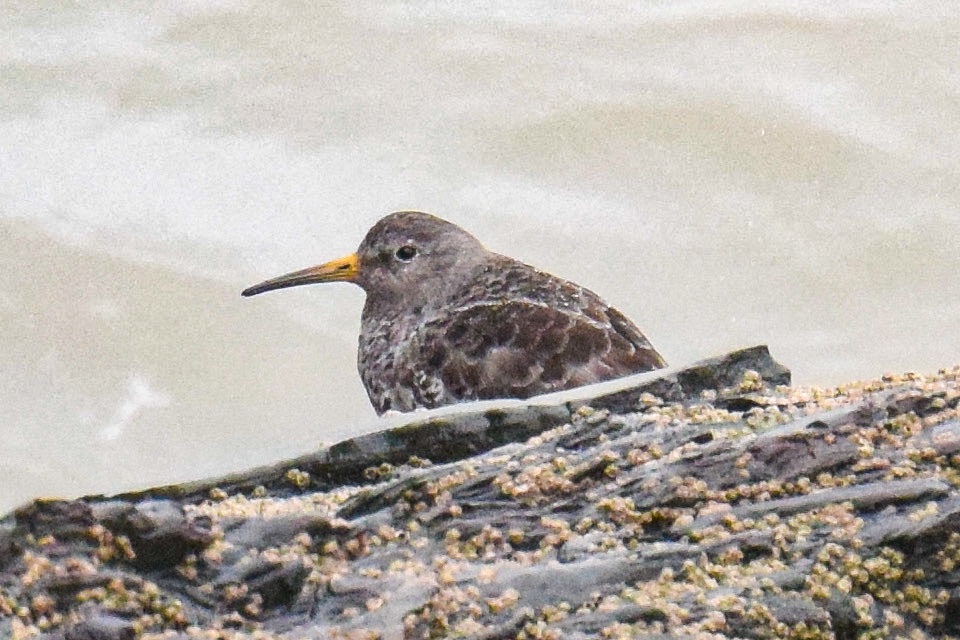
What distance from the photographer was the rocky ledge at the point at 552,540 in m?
3.89

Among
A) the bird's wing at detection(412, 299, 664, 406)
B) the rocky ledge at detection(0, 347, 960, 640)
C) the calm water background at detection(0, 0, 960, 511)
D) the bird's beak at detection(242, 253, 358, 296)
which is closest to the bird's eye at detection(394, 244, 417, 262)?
the bird's beak at detection(242, 253, 358, 296)

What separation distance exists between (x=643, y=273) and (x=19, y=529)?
9.84 meters

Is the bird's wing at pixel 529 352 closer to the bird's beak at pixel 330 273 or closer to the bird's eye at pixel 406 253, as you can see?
the bird's eye at pixel 406 253

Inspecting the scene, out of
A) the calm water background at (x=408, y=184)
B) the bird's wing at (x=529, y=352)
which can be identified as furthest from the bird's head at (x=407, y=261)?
the calm water background at (x=408, y=184)

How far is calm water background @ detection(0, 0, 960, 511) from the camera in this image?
12.7 meters

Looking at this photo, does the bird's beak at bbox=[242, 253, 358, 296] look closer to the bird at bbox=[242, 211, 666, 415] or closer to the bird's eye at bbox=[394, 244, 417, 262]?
the bird at bbox=[242, 211, 666, 415]

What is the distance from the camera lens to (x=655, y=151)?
14.7 meters

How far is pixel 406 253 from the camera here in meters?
8.82

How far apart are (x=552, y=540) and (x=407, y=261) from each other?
465 cm

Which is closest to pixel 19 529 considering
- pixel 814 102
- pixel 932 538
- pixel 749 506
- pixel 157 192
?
pixel 749 506

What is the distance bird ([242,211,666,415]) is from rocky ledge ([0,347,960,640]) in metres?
2.38

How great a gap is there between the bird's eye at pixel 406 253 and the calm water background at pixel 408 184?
10.4 feet

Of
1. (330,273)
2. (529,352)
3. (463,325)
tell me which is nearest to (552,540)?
(529,352)

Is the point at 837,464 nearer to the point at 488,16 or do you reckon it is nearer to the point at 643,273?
the point at 643,273
